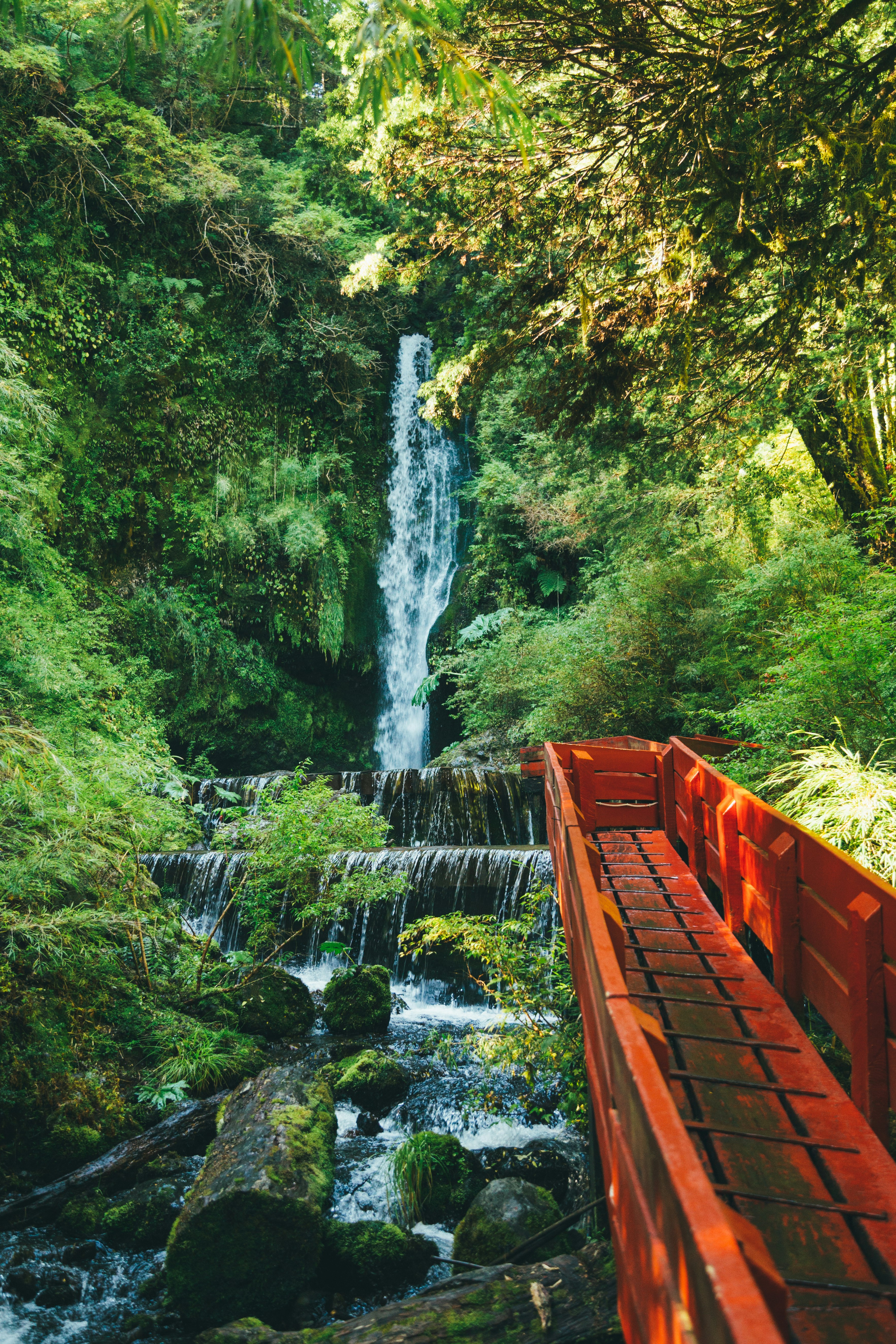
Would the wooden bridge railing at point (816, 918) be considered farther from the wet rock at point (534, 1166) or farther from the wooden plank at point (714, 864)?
the wet rock at point (534, 1166)

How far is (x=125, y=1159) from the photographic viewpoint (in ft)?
18.4

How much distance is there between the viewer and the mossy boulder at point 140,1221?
4965 millimetres

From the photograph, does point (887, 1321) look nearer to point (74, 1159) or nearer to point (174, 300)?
point (74, 1159)

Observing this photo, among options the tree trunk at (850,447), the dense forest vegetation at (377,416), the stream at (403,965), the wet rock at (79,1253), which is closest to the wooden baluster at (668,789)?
the dense forest vegetation at (377,416)

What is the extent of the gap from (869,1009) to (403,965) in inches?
306

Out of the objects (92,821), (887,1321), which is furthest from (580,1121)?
(92,821)

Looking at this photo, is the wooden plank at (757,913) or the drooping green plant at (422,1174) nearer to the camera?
the wooden plank at (757,913)

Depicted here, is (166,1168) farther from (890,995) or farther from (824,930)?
(890,995)

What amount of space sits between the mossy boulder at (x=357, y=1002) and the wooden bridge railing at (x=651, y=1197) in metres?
5.74

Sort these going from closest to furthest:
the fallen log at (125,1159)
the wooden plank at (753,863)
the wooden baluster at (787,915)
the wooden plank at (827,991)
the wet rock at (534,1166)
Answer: the wooden plank at (827,991) → the wooden baluster at (787,915) → the wooden plank at (753,863) → the fallen log at (125,1159) → the wet rock at (534,1166)

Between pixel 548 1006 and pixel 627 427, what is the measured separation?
5485 millimetres

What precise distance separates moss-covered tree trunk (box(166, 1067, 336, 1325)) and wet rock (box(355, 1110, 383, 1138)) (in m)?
1.36

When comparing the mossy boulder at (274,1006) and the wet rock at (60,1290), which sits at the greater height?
the mossy boulder at (274,1006)

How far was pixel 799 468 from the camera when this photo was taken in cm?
1080
